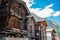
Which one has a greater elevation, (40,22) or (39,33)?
(40,22)

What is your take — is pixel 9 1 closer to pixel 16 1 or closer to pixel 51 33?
pixel 16 1

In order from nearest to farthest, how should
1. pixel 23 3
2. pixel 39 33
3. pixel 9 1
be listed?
pixel 9 1 → pixel 23 3 → pixel 39 33

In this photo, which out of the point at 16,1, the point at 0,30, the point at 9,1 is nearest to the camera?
the point at 0,30

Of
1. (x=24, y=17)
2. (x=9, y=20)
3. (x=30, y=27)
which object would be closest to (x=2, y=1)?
(x=9, y=20)

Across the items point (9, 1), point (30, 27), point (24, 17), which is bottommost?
point (30, 27)

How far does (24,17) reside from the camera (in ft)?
102

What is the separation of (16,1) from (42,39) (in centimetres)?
1208

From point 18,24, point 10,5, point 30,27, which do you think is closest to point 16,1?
point 10,5

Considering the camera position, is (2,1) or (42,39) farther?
(42,39)

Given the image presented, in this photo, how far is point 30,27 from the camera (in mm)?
31844

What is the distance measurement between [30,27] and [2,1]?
905 cm

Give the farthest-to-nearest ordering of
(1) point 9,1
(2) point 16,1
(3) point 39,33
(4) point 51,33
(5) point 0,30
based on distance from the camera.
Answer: (4) point 51,33 → (3) point 39,33 → (2) point 16,1 → (1) point 9,1 → (5) point 0,30

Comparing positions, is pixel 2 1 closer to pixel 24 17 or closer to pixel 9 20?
pixel 9 20

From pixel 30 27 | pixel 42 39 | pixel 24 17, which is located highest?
pixel 24 17
